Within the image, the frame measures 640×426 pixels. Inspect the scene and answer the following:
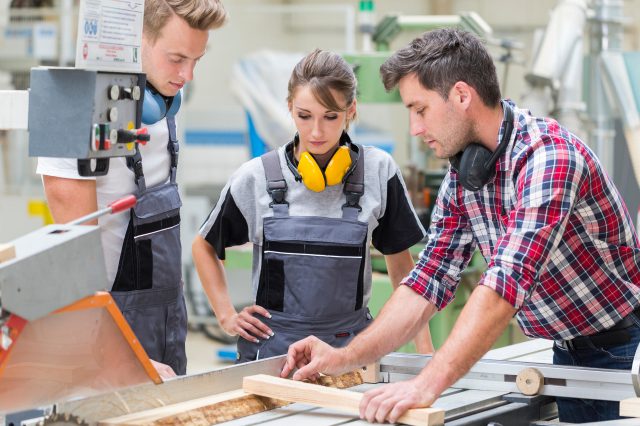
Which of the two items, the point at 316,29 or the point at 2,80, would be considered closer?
the point at 2,80

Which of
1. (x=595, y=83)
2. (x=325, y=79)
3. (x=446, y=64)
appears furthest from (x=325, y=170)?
(x=595, y=83)

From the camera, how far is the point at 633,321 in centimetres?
191

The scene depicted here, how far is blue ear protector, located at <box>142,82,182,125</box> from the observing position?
1.81 m

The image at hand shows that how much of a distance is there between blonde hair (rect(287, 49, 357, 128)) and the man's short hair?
0.29m

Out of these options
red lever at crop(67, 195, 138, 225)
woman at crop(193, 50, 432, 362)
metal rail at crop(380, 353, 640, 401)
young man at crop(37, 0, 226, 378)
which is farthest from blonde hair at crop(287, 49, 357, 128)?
red lever at crop(67, 195, 138, 225)

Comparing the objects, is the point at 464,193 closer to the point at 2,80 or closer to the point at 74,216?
the point at 74,216

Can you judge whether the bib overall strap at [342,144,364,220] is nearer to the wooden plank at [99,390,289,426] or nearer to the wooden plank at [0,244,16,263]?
the wooden plank at [99,390,289,426]

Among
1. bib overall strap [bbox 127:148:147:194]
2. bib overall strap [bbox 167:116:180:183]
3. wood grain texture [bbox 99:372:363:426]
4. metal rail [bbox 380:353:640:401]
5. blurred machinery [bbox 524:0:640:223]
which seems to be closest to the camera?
wood grain texture [bbox 99:372:363:426]

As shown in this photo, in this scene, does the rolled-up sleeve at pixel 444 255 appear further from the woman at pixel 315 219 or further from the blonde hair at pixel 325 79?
the blonde hair at pixel 325 79

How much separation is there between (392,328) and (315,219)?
0.34 meters

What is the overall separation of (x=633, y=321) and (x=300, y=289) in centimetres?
71

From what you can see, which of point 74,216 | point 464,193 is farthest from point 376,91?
point 74,216

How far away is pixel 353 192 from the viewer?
2.18 meters

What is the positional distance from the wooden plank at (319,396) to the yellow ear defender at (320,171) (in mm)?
531
